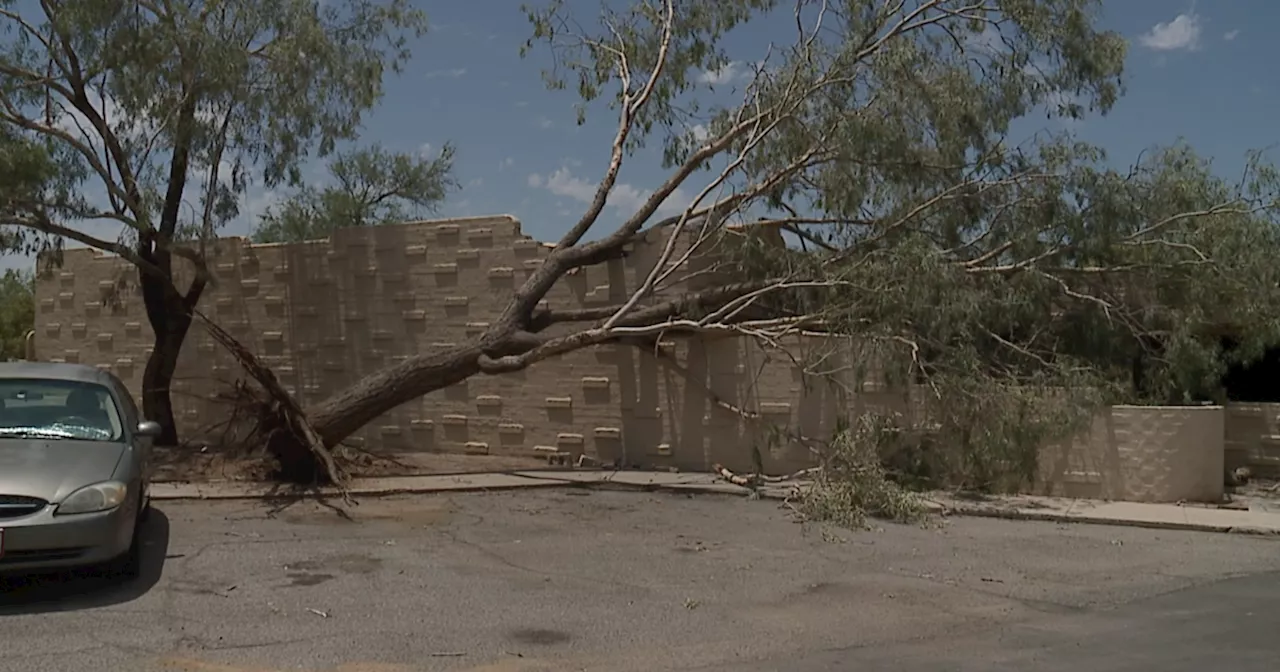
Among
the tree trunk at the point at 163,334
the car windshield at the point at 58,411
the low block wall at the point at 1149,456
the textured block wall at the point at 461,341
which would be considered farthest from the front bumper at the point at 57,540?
the low block wall at the point at 1149,456

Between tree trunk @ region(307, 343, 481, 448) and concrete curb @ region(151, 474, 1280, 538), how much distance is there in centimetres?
89

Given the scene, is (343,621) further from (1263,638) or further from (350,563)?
(1263,638)

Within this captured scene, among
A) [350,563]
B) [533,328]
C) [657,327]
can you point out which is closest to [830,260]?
[657,327]

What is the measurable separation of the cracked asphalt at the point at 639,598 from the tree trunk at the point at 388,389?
220 cm

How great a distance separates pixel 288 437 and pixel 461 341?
4.36 meters

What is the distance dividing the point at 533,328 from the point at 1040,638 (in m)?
10.1

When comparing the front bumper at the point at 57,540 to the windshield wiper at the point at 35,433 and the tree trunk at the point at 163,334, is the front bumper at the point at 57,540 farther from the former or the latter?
the tree trunk at the point at 163,334

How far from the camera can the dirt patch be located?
15516 mm

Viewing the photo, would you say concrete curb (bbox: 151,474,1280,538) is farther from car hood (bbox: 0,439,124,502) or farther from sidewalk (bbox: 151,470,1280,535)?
car hood (bbox: 0,439,124,502)

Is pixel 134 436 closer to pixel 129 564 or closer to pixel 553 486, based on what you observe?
pixel 129 564

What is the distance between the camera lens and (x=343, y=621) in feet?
27.8

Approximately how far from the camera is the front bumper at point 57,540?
327 inches

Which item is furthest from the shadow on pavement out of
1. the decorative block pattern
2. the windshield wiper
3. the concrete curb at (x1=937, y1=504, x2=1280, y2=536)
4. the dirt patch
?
the concrete curb at (x1=937, y1=504, x2=1280, y2=536)

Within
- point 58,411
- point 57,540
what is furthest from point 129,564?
point 58,411
